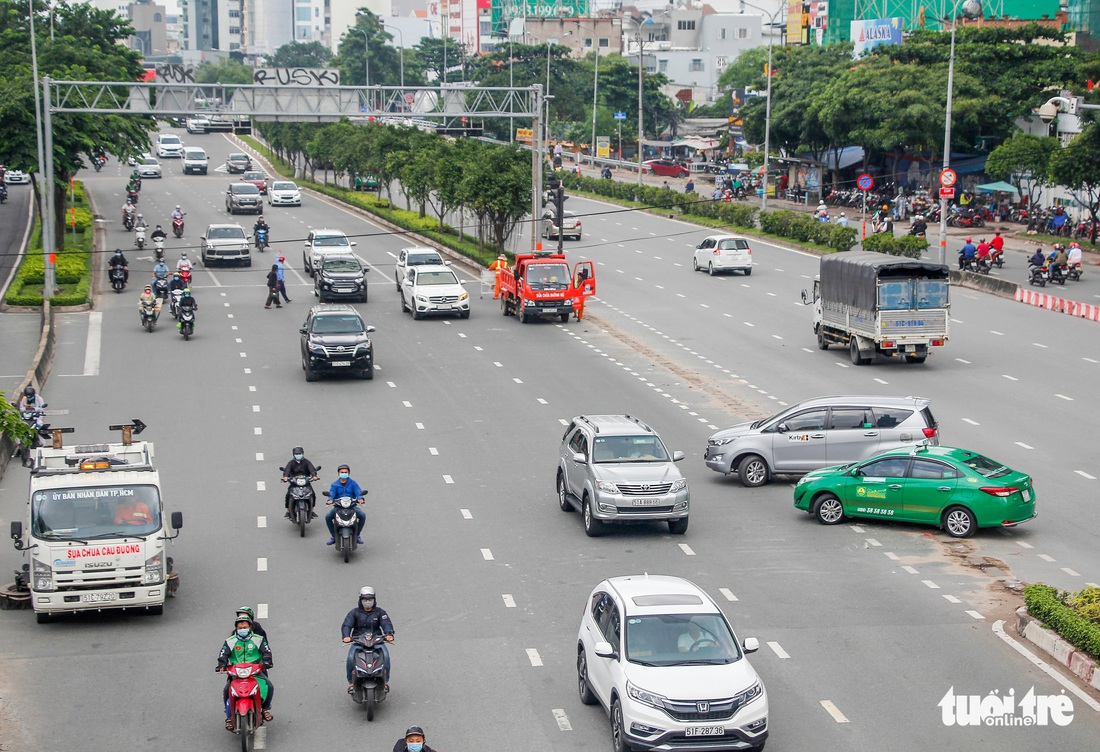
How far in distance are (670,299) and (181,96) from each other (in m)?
19.6

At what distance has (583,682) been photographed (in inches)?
576

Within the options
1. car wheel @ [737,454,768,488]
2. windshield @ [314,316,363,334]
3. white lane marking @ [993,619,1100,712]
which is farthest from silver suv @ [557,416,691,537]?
windshield @ [314,316,363,334]

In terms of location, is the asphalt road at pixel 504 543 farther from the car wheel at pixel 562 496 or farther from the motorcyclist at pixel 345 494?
the motorcyclist at pixel 345 494

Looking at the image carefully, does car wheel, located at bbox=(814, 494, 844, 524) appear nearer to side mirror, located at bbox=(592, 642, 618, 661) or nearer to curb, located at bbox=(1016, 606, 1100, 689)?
curb, located at bbox=(1016, 606, 1100, 689)

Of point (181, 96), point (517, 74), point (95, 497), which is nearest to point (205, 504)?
point (95, 497)

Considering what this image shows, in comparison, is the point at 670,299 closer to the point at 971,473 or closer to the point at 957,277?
the point at 957,277

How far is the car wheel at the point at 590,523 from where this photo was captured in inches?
836

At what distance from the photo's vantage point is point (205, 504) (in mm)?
23359

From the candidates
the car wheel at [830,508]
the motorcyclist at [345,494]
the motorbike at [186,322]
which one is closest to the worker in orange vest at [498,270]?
the motorbike at [186,322]

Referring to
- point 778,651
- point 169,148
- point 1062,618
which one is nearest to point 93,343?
point 778,651

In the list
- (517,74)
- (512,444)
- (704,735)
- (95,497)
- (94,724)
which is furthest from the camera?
(517,74)

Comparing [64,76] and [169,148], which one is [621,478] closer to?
[64,76]

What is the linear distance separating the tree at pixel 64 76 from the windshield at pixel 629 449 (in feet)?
117

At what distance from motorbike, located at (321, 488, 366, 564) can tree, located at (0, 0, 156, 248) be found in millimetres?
35566
